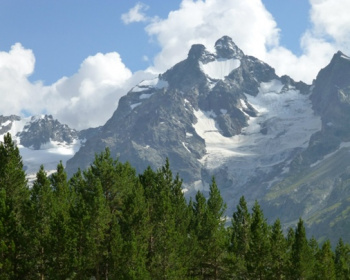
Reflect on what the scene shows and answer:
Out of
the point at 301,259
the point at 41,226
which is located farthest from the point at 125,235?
the point at 301,259

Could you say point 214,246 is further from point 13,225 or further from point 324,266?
point 13,225

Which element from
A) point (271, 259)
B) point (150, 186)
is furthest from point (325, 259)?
point (150, 186)

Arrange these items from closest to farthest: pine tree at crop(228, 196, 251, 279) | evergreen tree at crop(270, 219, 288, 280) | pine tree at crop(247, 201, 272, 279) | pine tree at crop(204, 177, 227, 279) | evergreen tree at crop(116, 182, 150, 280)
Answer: evergreen tree at crop(116, 182, 150, 280)
pine tree at crop(247, 201, 272, 279)
evergreen tree at crop(270, 219, 288, 280)
pine tree at crop(228, 196, 251, 279)
pine tree at crop(204, 177, 227, 279)

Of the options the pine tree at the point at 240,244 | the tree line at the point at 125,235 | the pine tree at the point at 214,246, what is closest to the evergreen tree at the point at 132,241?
the tree line at the point at 125,235

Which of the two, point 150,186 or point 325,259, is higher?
point 150,186

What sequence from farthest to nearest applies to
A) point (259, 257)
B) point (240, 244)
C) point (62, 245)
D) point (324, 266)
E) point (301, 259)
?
1. point (324, 266)
2. point (240, 244)
3. point (301, 259)
4. point (259, 257)
5. point (62, 245)

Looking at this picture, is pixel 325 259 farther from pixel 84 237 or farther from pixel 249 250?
pixel 84 237

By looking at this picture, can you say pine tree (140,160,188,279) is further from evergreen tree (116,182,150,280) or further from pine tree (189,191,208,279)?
pine tree (189,191,208,279)

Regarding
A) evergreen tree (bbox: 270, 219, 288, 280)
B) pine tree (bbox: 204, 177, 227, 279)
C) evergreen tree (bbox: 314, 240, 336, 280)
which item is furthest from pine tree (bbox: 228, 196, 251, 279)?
evergreen tree (bbox: 314, 240, 336, 280)

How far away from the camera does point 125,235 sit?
7688cm

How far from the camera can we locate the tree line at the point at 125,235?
68875 millimetres

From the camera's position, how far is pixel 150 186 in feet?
317

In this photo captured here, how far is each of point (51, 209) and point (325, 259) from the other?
47.2 metres

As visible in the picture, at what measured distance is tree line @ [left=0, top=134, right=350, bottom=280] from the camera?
68875 millimetres
